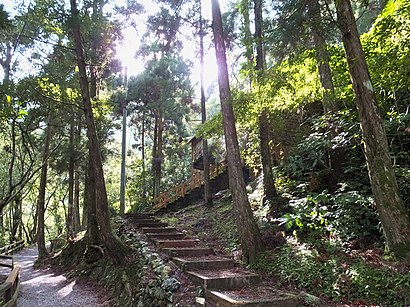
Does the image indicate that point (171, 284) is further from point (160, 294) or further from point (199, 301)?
point (199, 301)

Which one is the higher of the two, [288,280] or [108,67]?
[108,67]

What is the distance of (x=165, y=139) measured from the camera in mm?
24344

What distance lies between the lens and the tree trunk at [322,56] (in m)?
5.93

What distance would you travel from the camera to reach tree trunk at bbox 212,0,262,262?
6.18m

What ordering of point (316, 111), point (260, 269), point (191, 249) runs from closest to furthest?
1. point (260, 269)
2. point (191, 249)
3. point (316, 111)

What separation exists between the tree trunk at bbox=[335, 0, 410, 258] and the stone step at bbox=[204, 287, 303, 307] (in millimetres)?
1680

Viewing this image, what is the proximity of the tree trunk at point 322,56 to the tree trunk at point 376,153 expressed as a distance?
730 millimetres

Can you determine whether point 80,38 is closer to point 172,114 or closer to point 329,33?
point 329,33

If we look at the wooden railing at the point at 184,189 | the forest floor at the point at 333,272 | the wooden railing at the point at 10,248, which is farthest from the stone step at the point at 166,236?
the wooden railing at the point at 10,248

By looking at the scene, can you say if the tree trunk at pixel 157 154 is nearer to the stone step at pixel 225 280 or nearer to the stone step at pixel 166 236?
the stone step at pixel 166 236

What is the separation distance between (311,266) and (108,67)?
13743mm

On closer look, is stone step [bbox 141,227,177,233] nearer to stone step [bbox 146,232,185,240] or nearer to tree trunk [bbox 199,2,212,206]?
stone step [bbox 146,232,185,240]

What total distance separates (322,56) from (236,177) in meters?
3.13

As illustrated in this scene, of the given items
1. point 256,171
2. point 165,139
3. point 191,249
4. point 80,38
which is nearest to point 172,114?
point 165,139
